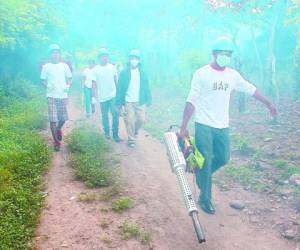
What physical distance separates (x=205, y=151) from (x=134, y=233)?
5.19 ft

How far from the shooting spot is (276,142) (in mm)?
9539

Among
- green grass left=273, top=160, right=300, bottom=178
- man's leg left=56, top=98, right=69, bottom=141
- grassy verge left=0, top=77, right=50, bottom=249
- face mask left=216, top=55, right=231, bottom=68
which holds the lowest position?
green grass left=273, top=160, right=300, bottom=178

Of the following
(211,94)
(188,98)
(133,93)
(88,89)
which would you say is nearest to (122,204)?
(188,98)

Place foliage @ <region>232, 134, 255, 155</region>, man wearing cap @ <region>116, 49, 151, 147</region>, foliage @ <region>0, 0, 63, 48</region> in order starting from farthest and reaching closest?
foliage @ <region>0, 0, 63, 48</region> → man wearing cap @ <region>116, 49, 151, 147</region> → foliage @ <region>232, 134, 255, 155</region>

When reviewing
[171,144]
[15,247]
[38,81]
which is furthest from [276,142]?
[38,81]

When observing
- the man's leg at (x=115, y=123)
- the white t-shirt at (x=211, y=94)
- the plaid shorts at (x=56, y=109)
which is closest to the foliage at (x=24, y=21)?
the man's leg at (x=115, y=123)

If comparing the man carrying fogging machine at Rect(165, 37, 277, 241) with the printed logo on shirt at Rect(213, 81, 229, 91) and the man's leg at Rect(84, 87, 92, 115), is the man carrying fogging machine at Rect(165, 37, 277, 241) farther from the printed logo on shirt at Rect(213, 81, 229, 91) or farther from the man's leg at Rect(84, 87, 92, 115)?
the man's leg at Rect(84, 87, 92, 115)

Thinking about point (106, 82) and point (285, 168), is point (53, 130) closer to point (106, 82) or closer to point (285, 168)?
point (106, 82)

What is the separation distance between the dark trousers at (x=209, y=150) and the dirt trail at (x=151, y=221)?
0.44 meters

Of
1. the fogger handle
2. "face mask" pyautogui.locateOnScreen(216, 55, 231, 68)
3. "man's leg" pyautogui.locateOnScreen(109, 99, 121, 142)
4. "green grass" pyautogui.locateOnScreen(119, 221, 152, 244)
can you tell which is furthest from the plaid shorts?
the fogger handle

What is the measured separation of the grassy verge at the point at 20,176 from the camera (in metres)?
4.68

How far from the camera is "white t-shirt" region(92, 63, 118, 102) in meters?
10.4

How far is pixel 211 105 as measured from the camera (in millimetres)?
5680

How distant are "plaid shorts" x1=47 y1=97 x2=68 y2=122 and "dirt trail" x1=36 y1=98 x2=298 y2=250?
169cm
